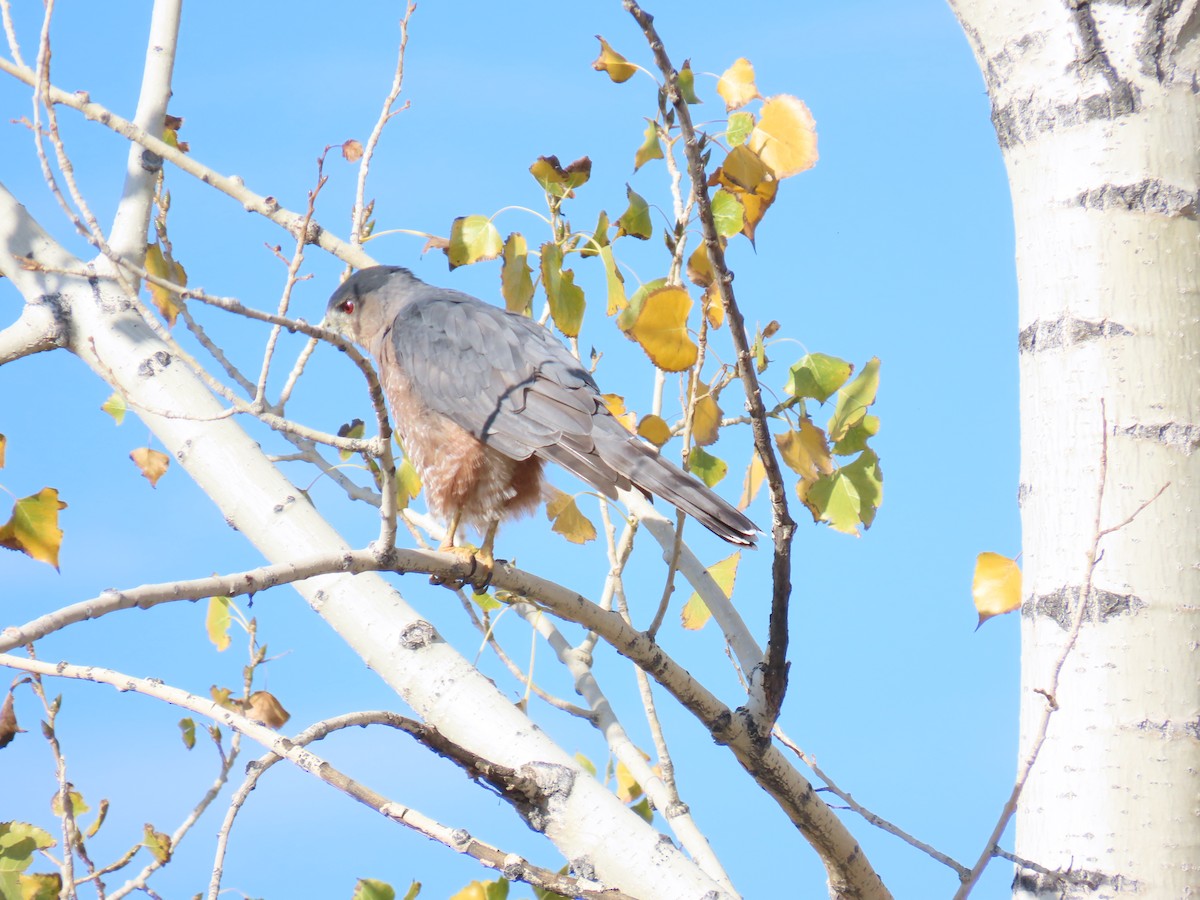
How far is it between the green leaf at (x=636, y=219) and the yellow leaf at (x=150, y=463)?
1.92 m

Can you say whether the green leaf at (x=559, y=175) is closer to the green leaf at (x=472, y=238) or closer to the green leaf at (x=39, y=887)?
the green leaf at (x=472, y=238)

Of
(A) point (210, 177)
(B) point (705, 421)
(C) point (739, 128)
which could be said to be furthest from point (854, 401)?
(A) point (210, 177)

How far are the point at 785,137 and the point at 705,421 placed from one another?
0.75 m

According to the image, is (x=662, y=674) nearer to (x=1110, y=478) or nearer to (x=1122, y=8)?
(x=1110, y=478)

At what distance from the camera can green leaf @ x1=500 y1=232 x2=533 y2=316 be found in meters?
3.11

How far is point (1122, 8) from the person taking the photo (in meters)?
2.14

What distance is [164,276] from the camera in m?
3.85

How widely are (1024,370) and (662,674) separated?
1.09 metres

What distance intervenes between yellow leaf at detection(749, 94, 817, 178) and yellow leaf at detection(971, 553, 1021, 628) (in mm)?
1047

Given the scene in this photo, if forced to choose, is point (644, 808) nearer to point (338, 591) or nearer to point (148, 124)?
point (338, 591)

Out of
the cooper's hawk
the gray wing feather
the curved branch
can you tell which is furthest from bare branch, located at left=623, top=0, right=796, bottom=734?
the curved branch

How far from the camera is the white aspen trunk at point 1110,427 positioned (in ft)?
6.46

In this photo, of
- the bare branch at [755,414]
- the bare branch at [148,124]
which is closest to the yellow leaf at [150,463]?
the bare branch at [148,124]

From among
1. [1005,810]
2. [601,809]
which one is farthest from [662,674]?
[1005,810]
